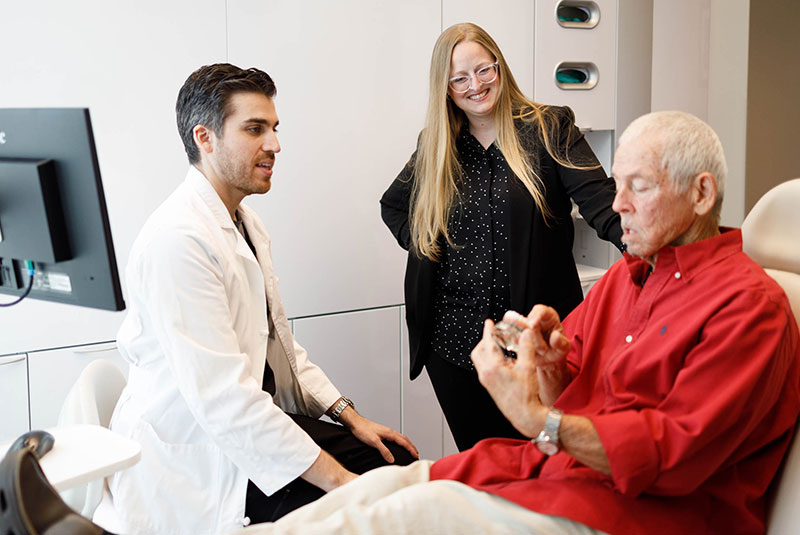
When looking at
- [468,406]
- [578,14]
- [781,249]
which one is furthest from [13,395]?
[578,14]

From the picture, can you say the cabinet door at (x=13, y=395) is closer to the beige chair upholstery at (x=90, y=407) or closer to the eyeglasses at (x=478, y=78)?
the beige chair upholstery at (x=90, y=407)

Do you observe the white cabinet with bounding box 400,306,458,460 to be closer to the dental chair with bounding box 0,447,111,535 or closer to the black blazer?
the black blazer

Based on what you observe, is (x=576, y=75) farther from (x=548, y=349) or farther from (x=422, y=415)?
(x=548, y=349)

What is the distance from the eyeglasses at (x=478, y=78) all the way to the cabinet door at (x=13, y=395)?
141cm

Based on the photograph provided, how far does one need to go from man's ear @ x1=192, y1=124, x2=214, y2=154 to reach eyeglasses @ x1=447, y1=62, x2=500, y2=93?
2.09 feet

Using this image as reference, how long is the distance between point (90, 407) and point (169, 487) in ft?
0.74

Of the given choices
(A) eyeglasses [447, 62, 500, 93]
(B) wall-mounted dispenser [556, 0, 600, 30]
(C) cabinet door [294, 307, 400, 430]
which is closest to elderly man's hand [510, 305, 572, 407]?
(A) eyeglasses [447, 62, 500, 93]

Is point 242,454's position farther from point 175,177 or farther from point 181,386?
point 175,177

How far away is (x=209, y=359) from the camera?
55.9 inches

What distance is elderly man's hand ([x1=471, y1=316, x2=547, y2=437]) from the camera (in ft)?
3.62

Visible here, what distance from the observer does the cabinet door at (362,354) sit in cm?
254

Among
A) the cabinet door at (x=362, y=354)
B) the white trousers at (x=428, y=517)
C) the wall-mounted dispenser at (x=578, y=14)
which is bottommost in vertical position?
the cabinet door at (x=362, y=354)

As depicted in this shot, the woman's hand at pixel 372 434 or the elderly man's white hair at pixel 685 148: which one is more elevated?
the elderly man's white hair at pixel 685 148

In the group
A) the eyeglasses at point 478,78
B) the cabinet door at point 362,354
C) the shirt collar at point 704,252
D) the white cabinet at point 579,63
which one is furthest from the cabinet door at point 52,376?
the white cabinet at point 579,63
